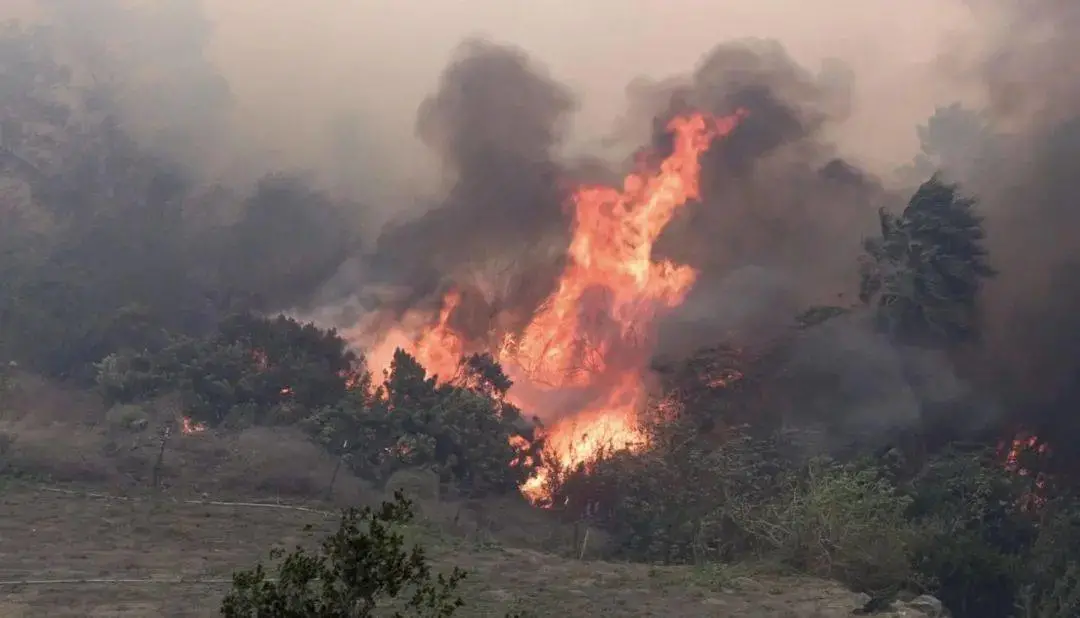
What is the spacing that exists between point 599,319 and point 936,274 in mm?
22118

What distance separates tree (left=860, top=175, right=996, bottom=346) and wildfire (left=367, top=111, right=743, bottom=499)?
15.0 m

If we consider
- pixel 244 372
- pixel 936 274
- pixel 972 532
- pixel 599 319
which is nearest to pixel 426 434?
pixel 244 372

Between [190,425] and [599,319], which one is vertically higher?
[599,319]

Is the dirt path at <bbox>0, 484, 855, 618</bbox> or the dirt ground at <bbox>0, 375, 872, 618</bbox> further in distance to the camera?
the dirt ground at <bbox>0, 375, 872, 618</bbox>

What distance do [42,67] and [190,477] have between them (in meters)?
68.8

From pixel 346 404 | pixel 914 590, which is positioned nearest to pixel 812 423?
pixel 914 590

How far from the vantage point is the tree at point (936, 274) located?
53344mm

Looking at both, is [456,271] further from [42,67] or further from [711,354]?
[42,67]

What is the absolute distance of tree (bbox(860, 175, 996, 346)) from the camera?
175 feet

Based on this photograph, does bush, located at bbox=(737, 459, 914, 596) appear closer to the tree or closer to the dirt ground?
the dirt ground

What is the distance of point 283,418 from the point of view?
51.3 m

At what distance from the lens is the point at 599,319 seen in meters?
63.2

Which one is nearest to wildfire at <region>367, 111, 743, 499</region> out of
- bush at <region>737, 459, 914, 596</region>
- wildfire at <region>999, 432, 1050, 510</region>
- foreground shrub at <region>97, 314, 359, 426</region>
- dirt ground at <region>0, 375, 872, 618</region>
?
foreground shrub at <region>97, 314, 359, 426</region>

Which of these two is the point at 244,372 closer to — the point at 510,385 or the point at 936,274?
the point at 510,385
